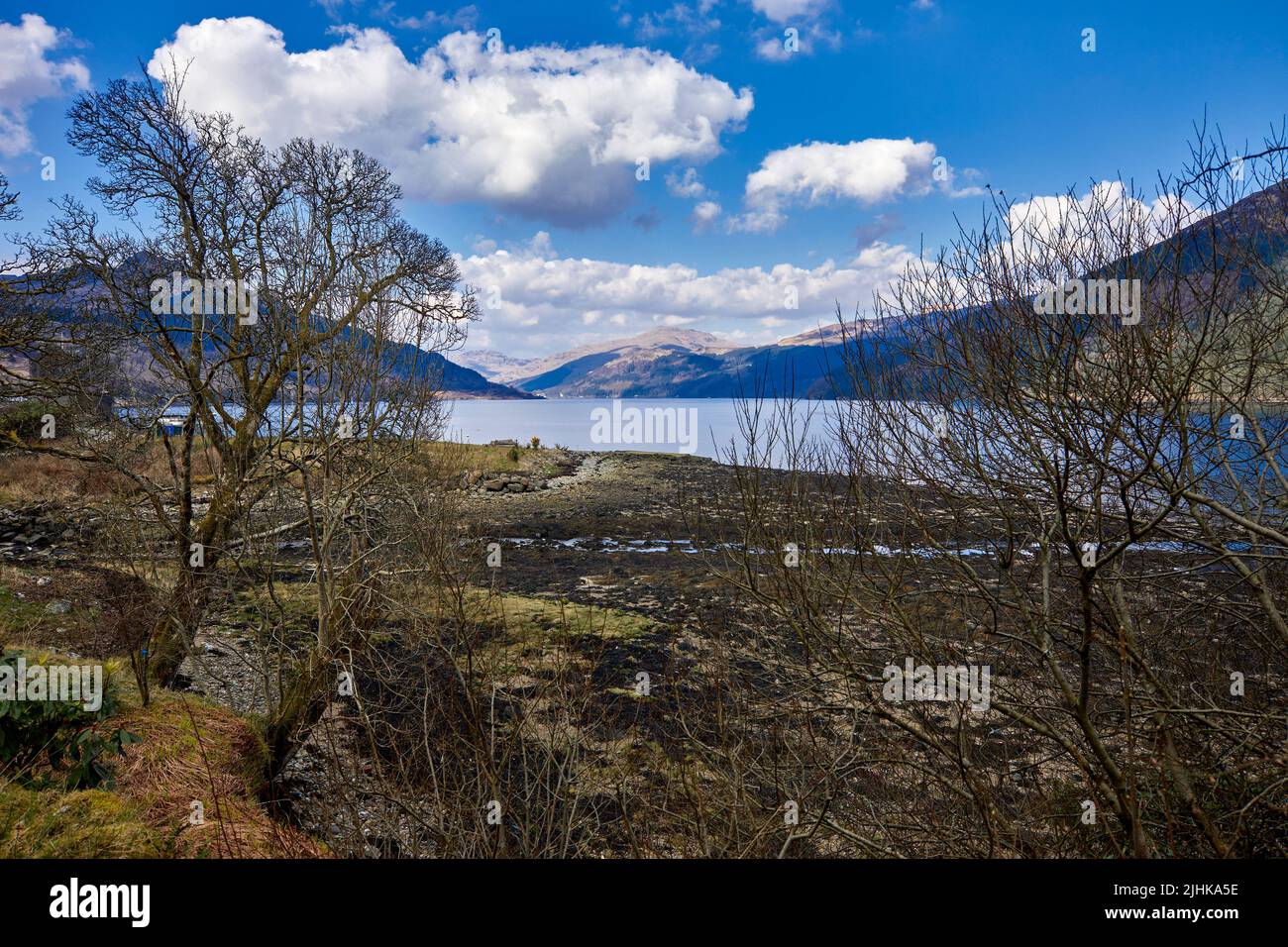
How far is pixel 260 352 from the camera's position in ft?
26.9

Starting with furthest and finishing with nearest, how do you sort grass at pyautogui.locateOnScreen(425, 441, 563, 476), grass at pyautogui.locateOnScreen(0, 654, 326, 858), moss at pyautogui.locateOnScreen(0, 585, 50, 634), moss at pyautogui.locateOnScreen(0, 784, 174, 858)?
grass at pyautogui.locateOnScreen(425, 441, 563, 476)
moss at pyautogui.locateOnScreen(0, 585, 50, 634)
grass at pyautogui.locateOnScreen(0, 654, 326, 858)
moss at pyautogui.locateOnScreen(0, 784, 174, 858)

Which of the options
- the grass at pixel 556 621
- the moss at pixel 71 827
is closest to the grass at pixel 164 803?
the moss at pixel 71 827

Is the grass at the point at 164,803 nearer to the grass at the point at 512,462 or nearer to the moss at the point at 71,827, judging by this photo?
the moss at the point at 71,827

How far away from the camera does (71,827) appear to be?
4566 millimetres

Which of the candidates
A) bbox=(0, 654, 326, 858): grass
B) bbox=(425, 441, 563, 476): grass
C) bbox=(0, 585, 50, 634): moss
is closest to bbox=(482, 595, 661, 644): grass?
bbox=(0, 654, 326, 858): grass

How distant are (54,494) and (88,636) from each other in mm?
12661

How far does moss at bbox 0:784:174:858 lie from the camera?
14.2 feet

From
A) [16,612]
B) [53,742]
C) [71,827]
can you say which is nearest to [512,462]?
[16,612]

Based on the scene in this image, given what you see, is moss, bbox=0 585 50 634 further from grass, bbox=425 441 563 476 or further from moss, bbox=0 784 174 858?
grass, bbox=425 441 563 476

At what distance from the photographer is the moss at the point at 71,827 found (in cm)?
432

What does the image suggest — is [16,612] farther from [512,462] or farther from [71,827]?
[512,462]
